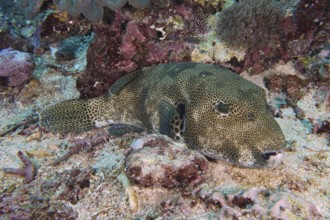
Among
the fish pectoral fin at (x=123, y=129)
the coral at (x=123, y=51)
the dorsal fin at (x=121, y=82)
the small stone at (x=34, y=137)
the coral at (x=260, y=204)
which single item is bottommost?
the small stone at (x=34, y=137)

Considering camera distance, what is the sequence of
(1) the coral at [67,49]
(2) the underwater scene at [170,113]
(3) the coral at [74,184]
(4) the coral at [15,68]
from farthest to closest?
(1) the coral at [67,49], (4) the coral at [15,68], (3) the coral at [74,184], (2) the underwater scene at [170,113]

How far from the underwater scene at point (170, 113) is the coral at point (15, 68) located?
3 cm

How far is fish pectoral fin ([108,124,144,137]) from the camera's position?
473 cm

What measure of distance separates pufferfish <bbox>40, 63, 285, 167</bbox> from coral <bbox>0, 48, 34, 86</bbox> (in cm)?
149

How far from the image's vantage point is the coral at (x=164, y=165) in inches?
129

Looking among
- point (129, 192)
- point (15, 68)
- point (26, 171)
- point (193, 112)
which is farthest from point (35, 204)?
point (15, 68)

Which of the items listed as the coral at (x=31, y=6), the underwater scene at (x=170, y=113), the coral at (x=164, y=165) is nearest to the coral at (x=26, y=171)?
the underwater scene at (x=170, y=113)

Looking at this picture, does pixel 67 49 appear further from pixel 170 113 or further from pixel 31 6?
pixel 170 113

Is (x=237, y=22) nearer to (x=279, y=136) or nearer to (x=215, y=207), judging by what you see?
(x=279, y=136)

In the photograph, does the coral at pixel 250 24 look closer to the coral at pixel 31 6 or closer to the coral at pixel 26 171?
the coral at pixel 26 171

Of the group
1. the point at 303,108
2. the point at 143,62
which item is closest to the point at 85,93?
the point at 143,62

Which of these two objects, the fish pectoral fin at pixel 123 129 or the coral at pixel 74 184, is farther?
the fish pectoral fin at pixel 123 129

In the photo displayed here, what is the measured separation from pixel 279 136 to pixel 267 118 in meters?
0.28

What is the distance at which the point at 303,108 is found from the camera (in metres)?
5.12
